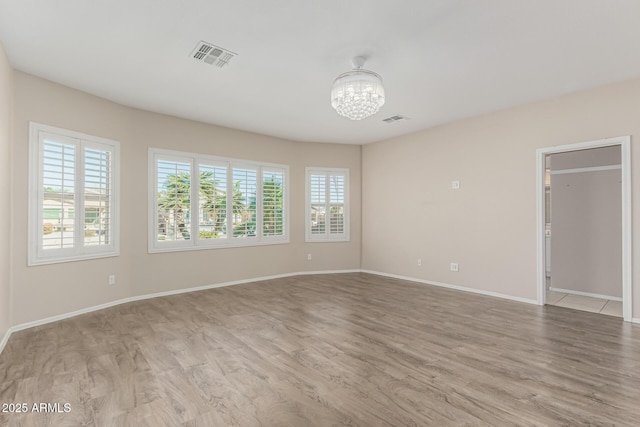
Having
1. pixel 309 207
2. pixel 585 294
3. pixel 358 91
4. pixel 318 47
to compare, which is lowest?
pixel 585 294

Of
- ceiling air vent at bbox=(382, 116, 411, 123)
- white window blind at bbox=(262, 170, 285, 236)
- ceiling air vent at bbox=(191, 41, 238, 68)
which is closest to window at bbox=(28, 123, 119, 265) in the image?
ceiling air vent at bbox=(191, 41, 238, 68)

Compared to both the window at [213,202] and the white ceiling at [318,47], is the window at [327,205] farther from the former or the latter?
the white ceiling at [318,47]

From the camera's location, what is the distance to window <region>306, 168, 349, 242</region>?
274 inches

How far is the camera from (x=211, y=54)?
318cm

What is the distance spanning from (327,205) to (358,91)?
→ 4.14m

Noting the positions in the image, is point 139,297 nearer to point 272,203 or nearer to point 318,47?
point 272,203

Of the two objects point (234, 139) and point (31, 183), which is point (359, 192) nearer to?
point (234, 139)

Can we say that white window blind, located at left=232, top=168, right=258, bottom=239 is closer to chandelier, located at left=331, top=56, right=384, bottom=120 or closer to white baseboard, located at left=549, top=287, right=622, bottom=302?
chandelier, located at left=331, top=56, right=384, bottom=120

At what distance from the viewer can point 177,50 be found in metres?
3.12

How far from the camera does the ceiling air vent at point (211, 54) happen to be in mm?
3057

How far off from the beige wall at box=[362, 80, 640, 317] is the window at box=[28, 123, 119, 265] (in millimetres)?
4846

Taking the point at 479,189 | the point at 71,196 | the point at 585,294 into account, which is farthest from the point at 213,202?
the point at 585,294

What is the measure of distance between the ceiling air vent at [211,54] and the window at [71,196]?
212 centimetres

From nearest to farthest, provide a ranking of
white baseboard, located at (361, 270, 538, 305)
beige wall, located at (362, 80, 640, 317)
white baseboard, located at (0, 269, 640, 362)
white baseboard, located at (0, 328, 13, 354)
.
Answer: white baseboard, located at (0, 328, 13, 354) < white baseboard, located at (0, 269, 640, 362) < beige wall, located at (362, 80, 640, 317) < white baseboard, located at (361, 270, 538, 305)
